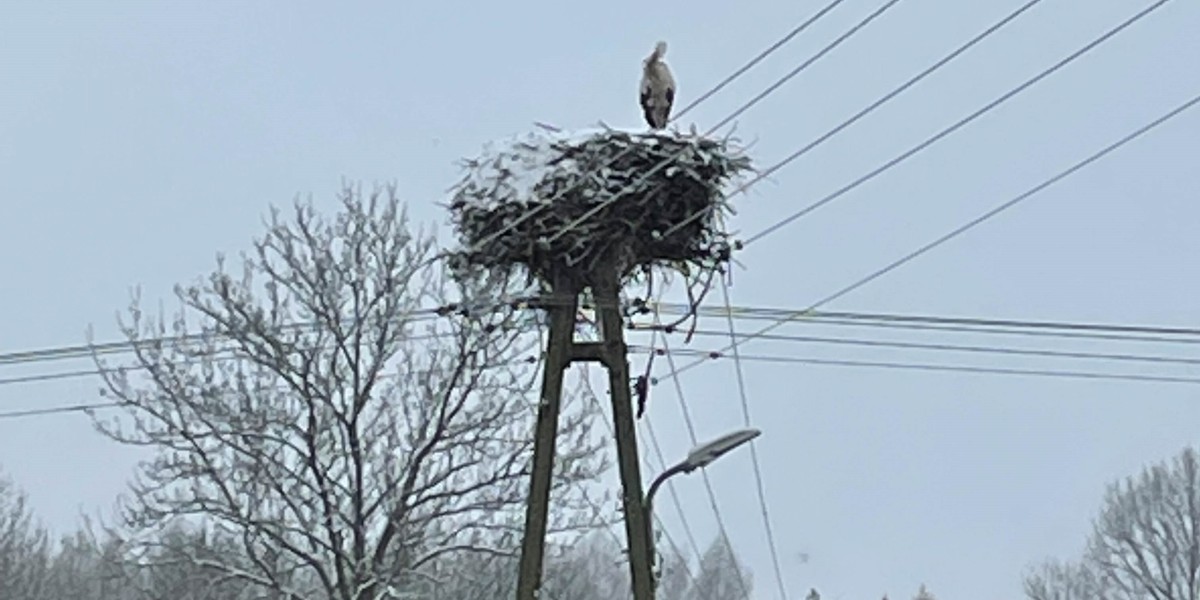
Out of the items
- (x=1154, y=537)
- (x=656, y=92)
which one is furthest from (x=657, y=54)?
(x=1154, y=537)

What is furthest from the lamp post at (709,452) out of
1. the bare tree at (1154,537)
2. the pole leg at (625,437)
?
the bare tree at (1154,537)

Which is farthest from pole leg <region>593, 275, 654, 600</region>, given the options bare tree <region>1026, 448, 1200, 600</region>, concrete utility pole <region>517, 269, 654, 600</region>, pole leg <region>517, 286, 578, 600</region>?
bare tree <region>1026, 448, 1200, 600</region>

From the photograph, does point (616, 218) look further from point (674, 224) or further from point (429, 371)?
point (429, 371)

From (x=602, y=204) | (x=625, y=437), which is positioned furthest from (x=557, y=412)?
(x=602, y=204)

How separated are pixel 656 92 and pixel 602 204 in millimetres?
1183

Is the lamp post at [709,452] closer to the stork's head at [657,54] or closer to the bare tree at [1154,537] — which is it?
the stork's head at [657,54]

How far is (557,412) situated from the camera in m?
11.5

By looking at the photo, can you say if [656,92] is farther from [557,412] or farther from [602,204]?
[557,412]

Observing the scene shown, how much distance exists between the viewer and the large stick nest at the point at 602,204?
11266mm

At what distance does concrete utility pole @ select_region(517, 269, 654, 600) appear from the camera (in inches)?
444

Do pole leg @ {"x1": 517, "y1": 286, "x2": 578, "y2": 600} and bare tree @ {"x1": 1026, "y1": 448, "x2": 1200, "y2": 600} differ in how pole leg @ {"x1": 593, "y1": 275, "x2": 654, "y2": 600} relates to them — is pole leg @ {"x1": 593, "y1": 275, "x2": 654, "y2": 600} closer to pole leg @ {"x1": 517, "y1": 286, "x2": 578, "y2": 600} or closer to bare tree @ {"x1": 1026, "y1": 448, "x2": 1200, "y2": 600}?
pole leg @ {"x1": 517, "y1": 286, "x2": 578, "y2": 600}

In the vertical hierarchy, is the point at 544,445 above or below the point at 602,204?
below

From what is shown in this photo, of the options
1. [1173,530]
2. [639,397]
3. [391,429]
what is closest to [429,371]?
[391,429]

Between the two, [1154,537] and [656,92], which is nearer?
[656,92]
